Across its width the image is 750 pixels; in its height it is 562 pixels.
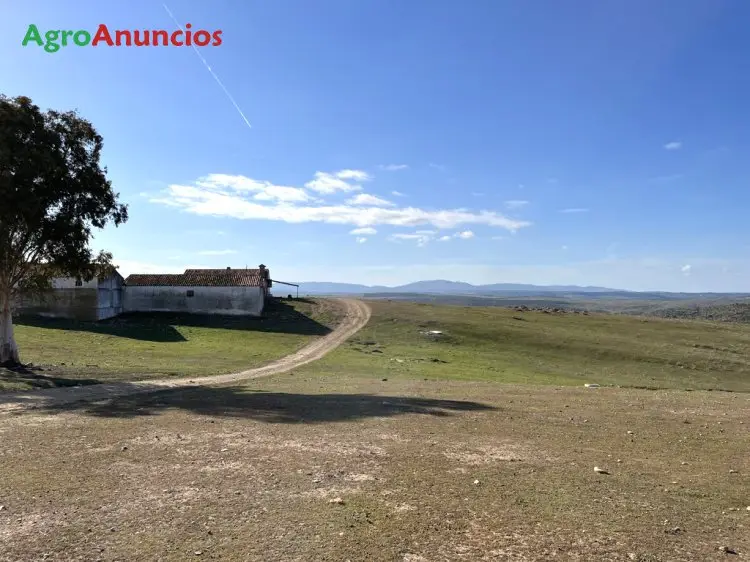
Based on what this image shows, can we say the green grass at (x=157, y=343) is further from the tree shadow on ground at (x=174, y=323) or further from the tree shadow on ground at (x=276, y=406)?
the tree shadow on ground at (x=276, y=406)

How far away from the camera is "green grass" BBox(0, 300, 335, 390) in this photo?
30.4 metres

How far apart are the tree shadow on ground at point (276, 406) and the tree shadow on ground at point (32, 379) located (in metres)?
5.97

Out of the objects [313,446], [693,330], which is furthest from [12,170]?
[693,330]

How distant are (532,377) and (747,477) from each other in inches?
1128

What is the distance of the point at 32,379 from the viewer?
86.6ft

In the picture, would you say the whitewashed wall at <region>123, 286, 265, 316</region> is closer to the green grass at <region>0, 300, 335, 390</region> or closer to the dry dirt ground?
the green grass at <region>0, 300, 335, 390</region>

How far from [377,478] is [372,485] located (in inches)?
17.0

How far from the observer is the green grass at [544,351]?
39.9 metres

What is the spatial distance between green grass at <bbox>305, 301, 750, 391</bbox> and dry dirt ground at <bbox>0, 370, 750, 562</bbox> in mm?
18419

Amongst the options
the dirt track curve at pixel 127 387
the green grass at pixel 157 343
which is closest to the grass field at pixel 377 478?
the dirt track curve at pixel 127 387

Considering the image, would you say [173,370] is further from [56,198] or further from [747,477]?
[747,477]

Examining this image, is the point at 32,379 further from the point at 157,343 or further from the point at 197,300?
the point at 197,300

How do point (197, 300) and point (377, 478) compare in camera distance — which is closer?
point (377, 478)

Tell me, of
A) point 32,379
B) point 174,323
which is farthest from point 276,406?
point 174,323
